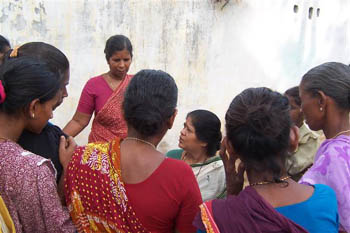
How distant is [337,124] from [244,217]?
0.88 meters

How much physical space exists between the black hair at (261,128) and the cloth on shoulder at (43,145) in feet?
2.75

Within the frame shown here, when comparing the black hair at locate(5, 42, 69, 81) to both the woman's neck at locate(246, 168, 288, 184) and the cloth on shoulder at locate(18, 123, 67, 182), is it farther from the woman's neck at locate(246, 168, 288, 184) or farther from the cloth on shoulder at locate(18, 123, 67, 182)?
the woman's neck at locate(246, 168, 288, 184)

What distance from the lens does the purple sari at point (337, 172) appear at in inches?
72.5

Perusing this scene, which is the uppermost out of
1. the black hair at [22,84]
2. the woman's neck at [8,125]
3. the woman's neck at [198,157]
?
the black hair at [22,84]

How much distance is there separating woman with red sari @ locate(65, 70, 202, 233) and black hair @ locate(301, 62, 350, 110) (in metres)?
0.79

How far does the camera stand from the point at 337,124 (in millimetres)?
2057

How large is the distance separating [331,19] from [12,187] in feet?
31.8

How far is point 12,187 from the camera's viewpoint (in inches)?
64.4

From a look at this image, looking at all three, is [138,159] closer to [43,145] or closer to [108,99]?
[43,145]

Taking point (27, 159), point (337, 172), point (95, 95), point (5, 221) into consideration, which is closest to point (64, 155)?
point (27, 159)

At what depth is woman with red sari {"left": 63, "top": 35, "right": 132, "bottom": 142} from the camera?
3.51 m

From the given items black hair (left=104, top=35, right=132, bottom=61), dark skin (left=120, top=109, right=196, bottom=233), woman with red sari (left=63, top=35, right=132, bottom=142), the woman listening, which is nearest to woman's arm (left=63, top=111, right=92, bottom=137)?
woman with red sari (left=63, top=35, right=132, bottom=142)

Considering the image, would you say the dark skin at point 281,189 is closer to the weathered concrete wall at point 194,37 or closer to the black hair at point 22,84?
the black hair at point 22,84

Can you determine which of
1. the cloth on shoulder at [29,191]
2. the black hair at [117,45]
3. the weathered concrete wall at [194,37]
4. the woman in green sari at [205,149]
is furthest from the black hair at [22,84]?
the weathered concrete wall at [194,37]
